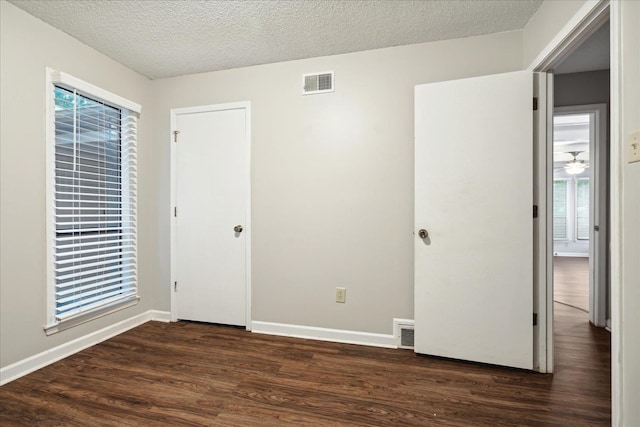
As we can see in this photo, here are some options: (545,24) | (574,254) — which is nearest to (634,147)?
(545,24)

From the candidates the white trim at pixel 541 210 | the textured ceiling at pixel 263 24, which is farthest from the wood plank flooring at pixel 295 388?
the textured ceiling at pixel 263 24

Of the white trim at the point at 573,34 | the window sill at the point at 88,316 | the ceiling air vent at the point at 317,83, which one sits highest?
the ceiling air vent at the point at 317,83

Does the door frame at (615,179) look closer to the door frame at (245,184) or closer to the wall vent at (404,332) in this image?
the wall vent at (404,332)

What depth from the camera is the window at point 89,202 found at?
2311 mm

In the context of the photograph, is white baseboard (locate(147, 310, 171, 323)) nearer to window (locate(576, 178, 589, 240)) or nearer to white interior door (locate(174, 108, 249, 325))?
white interior door (locate(174, 108, 249, 325))

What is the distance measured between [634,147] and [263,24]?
2.22 metres

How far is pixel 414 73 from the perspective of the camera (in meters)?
2.51

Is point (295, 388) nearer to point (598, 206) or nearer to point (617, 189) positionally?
point (617, 189)

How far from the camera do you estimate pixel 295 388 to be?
1.94 meters

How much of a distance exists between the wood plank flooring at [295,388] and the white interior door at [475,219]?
257 mm

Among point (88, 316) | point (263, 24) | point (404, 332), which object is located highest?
point (263, 24)

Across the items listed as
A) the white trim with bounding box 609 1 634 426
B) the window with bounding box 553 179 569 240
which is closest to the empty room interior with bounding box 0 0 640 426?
the white trim with bounding box 609 1 634 426

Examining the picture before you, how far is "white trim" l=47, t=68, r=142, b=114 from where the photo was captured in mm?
2256

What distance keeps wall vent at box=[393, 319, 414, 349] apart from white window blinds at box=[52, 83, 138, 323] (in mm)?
2452
